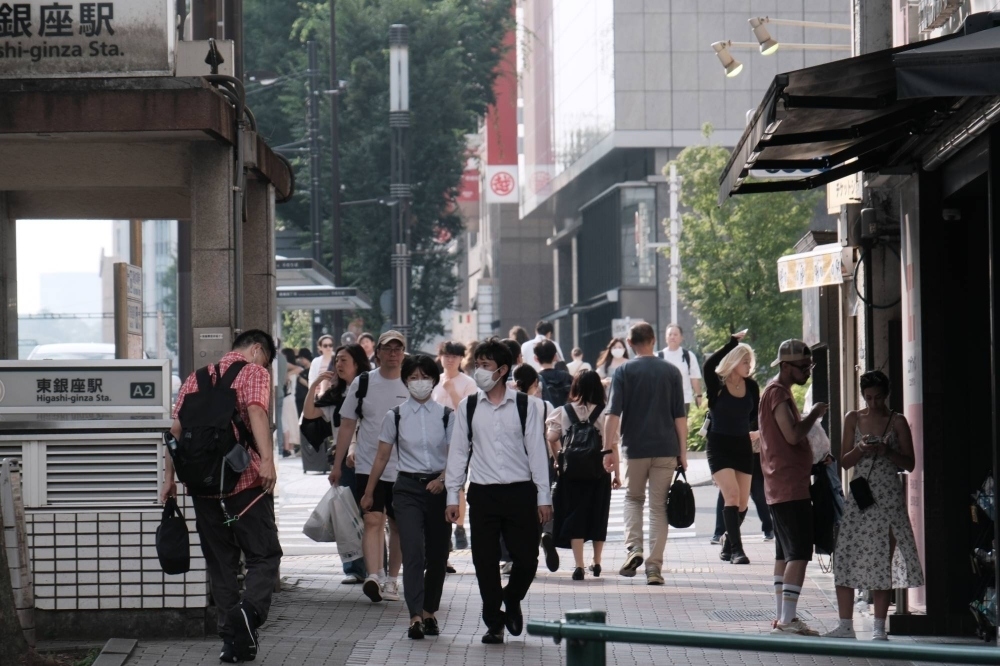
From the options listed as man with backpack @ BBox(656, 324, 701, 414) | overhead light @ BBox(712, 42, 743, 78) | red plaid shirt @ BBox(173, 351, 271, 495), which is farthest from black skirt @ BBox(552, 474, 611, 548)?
overhead light @ BBox(712, 42, 743, 78)

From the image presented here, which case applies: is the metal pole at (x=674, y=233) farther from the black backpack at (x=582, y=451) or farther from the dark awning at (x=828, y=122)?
the dark awning at (x=828, y=122)

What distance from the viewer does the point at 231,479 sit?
28.0 ft

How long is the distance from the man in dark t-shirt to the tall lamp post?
2077cm

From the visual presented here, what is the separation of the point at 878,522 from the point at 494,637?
2.26 metres

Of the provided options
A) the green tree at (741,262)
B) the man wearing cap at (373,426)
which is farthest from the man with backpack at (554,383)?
the green tree at (741,262)

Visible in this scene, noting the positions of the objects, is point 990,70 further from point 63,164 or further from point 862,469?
point 63,164

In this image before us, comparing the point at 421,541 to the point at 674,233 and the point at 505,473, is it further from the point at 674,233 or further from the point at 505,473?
the point at 674,233

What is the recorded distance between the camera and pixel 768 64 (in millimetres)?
53375

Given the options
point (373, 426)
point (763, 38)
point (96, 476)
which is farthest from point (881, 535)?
point (763, 38)

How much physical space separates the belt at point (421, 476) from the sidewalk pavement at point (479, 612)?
0.91 meters

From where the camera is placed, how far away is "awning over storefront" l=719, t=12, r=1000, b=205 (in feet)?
21.0

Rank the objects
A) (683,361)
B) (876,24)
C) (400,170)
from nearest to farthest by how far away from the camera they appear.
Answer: (876,24) < (683,361) < (400,170)

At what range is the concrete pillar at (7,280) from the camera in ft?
40.4

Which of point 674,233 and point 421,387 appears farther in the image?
point 674,233
